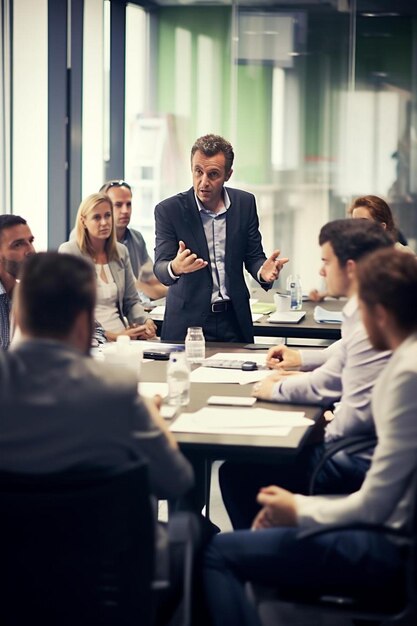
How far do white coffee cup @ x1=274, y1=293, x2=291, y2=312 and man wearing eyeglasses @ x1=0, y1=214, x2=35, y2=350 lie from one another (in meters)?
1.93

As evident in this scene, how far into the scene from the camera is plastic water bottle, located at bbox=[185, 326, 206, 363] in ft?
14.2

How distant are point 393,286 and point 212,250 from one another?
2.74 metres

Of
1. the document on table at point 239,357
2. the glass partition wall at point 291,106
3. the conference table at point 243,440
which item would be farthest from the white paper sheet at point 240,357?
the glass partition wall at point 291,106

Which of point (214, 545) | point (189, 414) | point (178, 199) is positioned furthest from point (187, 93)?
point (214, 545)

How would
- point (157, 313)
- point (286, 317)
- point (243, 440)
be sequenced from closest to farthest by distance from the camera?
point (243, 440) < point (286, 317) < point (157, 313)

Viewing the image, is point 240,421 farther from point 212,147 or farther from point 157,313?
point 157,313

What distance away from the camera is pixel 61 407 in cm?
220

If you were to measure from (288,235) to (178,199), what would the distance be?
408cm

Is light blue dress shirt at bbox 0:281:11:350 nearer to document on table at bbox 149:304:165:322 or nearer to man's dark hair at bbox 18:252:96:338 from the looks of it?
document on table at bbox 149:304:165:322

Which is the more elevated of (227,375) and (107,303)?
(107,303)

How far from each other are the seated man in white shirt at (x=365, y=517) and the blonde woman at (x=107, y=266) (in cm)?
295

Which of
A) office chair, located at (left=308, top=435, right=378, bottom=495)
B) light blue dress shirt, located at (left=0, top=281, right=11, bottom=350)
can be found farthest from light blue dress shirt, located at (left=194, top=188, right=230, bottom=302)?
office chair, located at (left=308, top=435, right=378, bottom=495)

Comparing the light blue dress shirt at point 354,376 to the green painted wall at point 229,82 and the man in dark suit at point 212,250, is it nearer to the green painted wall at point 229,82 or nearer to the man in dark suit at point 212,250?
the man in dark suit at point 212,250

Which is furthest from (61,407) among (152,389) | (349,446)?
(152,389)
